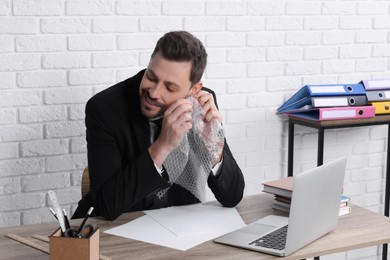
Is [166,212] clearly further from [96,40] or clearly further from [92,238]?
[96,40]

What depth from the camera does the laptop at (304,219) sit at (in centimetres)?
169

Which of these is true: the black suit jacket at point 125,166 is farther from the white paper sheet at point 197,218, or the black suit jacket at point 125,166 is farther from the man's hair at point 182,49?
the man's hair at point 182,49

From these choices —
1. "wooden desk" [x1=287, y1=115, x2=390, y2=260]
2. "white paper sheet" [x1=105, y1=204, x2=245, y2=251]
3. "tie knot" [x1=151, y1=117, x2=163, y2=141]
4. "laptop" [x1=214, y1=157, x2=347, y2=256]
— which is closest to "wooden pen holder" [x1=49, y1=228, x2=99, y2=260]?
"white paper sheet" [x1=105, y1=204, x2=245, y2=251]

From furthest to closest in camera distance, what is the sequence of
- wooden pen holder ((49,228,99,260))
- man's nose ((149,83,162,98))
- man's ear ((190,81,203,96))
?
1. man's ear ((190,81,203,96))
2. man's nose ((149,83,162,98))
3. wooden pen holder ((49,228,99,260))

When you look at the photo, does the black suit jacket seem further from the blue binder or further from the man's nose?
the blue binder

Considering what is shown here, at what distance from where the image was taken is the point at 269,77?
3184mm

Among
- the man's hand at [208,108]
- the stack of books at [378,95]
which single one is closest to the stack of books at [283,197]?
the man's hand at [208,108]

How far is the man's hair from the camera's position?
7.18 feet

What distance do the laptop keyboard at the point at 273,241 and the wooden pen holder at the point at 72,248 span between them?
48 cm

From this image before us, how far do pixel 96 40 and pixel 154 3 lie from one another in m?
0.30

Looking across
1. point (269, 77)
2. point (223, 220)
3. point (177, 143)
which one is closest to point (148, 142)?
point (177, 143)

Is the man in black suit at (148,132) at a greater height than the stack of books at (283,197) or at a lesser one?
greater

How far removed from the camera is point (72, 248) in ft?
4.93

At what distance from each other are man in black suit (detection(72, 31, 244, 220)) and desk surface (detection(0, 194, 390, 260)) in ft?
0.29
